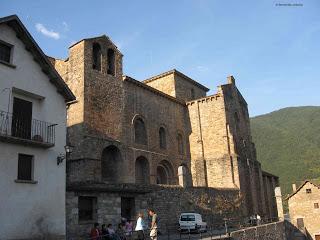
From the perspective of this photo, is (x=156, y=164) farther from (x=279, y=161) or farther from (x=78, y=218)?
(x=279, y=161)

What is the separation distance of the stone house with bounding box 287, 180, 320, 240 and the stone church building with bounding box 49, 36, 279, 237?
→ 2863 mm

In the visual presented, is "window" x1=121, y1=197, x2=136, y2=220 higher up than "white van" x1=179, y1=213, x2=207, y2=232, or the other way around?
"window" x1=121, y1=197, x2=136, y2=220

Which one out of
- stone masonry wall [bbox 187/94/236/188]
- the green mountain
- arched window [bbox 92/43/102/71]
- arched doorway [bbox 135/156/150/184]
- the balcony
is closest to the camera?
the balcony

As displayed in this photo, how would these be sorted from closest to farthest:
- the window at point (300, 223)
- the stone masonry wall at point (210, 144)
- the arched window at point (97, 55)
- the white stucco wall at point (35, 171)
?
the white stucco wall at point (35, 171)
the arched window at point (97, 55)
the stone masonry wall at point (210, 144)
the window at point (300, 223)

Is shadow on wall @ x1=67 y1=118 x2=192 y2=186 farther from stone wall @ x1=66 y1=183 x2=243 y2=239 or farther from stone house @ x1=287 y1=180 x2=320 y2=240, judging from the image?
stone house @ x1=287 y1=180 x2=320 y2=240

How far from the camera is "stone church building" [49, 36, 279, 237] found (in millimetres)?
18531

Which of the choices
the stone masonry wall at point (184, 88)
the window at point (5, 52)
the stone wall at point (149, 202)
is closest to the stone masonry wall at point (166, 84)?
the stone masonry wall at point (184, 88)

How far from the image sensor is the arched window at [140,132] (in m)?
31.2

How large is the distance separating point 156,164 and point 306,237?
22332 mm

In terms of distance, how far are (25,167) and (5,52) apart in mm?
4727

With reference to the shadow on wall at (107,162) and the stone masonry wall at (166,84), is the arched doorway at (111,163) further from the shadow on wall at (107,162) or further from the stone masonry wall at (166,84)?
the stone masonry wall at (166,84)

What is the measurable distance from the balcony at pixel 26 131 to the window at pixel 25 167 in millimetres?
569

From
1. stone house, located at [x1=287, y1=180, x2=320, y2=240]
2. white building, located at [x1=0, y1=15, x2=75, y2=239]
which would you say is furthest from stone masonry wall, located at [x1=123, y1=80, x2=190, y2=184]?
stone house, located at [x1=287, y1=180, x2=320, y2=240]

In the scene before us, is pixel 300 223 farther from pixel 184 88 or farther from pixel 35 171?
pixel 35 171
